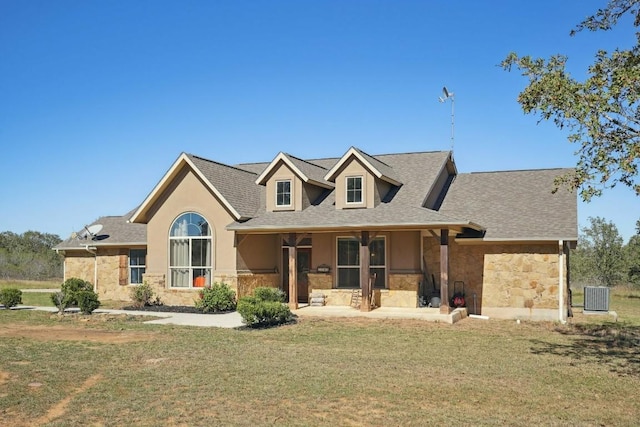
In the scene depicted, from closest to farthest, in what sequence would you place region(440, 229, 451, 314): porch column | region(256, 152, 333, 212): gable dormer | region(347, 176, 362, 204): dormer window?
region(440, 229, 451, 314): porch column, region(347, 176, 362, 204): dormer window, region(256, 152, 333, 212): gable dormer

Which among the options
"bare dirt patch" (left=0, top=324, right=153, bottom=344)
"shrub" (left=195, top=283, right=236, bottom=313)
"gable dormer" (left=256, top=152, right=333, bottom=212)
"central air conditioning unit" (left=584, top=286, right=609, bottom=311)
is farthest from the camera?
"gable dormer" (left=256, top=152, right=333, bottom=212)

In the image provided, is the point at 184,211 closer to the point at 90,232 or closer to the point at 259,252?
the point at 259,252

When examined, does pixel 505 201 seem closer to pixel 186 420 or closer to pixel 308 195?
pixel 308 195

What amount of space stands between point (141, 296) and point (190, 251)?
A: 2.59 meters

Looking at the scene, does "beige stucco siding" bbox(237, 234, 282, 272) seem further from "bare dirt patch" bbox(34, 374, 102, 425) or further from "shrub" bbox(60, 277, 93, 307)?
"bare dirt patch" bbox(34, 374, 102, 425)

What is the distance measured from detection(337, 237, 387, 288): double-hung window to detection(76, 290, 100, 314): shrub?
8.96m

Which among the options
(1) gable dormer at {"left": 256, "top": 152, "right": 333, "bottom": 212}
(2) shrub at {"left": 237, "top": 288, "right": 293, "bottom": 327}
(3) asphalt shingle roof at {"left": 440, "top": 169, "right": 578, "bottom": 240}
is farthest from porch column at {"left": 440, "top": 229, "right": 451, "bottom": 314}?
(1) gable dormer at {"left": 256, "top": 152, "right": 333, "bottom": 212}

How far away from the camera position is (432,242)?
74.2ft

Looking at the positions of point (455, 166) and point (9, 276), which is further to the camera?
point (9, 276)

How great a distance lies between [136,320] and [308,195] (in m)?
8.03

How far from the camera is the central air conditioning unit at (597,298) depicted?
22.8 m

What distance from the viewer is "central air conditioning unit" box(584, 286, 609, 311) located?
2283cm

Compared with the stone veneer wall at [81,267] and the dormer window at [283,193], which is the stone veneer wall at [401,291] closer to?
the dormer window at [283,193]

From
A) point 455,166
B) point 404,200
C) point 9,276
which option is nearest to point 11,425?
point 404,200
